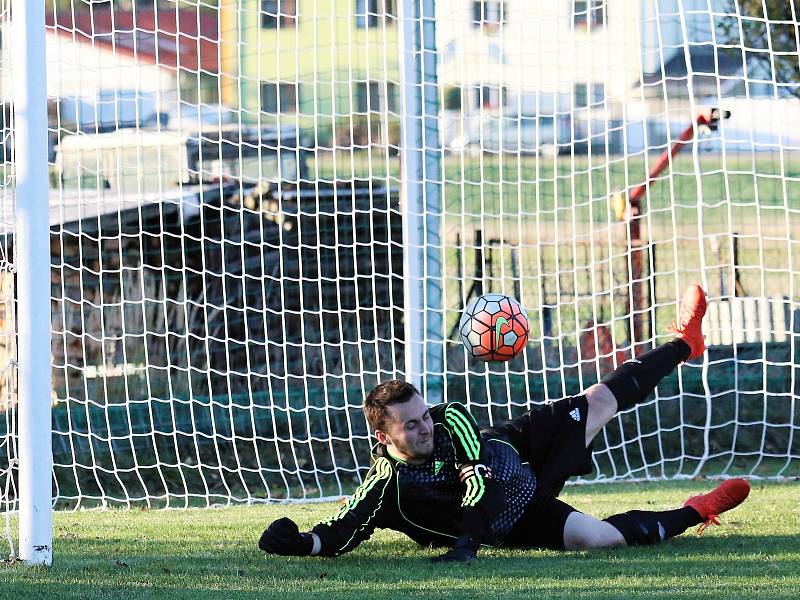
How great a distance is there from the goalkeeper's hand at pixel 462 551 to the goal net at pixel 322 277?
2.81m

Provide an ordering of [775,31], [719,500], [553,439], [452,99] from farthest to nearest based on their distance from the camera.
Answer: [452,99] → [775,31] → [553,439] → [719,500]

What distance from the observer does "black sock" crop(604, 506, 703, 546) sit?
520 centimetres

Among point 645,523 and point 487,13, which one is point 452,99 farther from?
point 645,523

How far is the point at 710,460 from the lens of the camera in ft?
29.8

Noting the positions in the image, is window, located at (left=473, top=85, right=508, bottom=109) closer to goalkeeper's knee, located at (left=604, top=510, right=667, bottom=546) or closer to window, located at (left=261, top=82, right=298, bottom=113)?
window, located at (left=261, top=82, right=298, bottom=113)

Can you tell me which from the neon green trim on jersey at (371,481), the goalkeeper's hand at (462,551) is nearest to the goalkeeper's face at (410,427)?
the neon green trim on jersey at (371,481)

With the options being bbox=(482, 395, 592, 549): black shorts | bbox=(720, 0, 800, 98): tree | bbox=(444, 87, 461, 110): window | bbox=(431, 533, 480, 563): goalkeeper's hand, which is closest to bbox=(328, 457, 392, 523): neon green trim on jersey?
bbox=(431, 533, 480, 563): goalkeeper's hand

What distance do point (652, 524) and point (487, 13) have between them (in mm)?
5727

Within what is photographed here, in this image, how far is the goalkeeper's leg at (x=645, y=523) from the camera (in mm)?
5160

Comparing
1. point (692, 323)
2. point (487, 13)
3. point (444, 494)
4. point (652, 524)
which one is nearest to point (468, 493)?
point (444, 494)

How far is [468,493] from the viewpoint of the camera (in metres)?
4.95

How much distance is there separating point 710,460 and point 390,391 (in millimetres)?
4831

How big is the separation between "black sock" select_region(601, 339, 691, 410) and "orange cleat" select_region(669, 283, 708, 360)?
0.20ft

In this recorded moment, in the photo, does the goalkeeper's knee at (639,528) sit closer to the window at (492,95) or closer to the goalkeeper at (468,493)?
the goalkeeper at (468,493)
